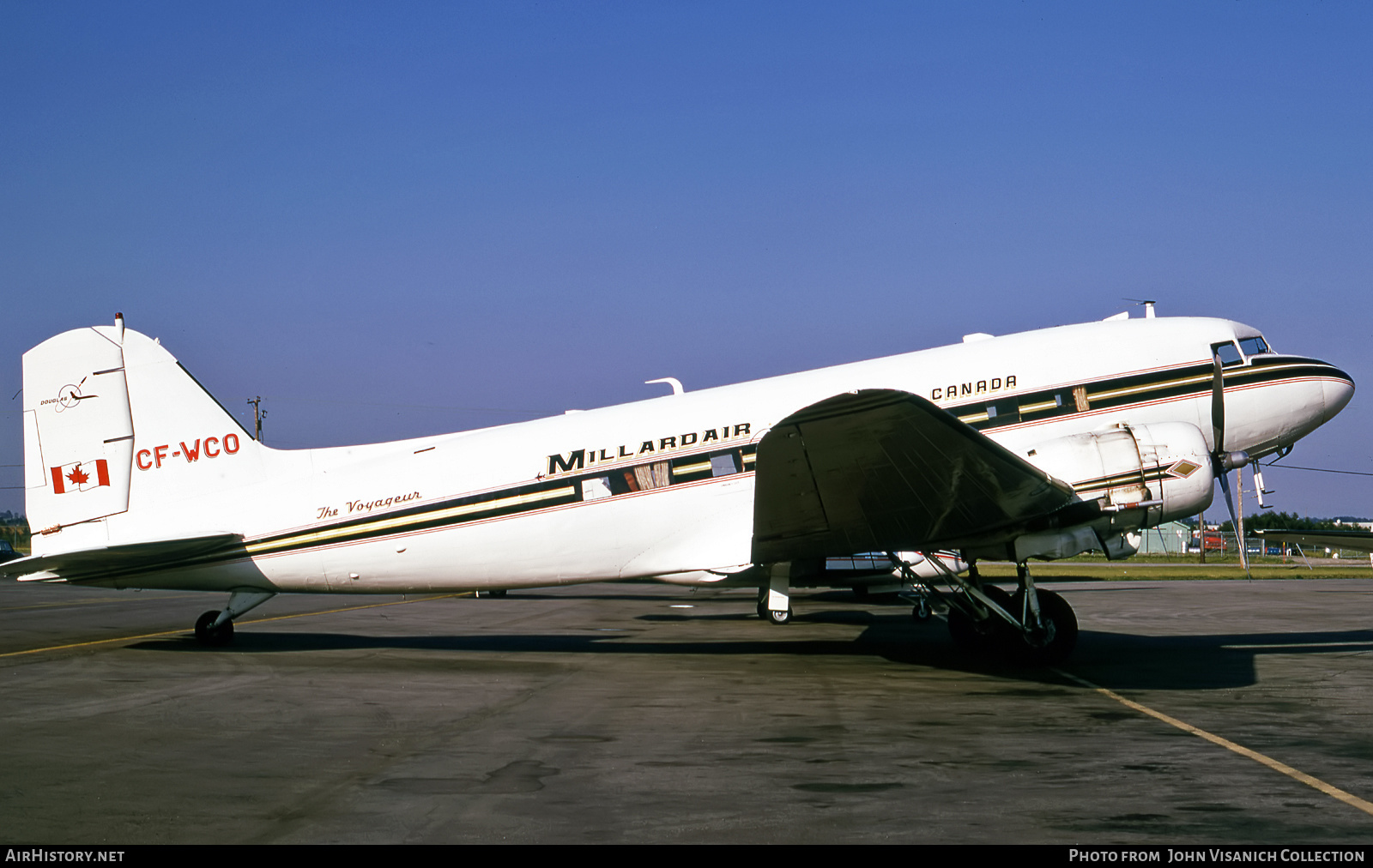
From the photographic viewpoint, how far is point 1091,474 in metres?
11.5

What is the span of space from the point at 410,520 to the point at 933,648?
7430 mm

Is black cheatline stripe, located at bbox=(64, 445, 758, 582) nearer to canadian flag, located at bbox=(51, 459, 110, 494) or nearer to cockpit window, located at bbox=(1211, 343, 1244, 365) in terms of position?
canadian flag, located at bbox=(51, 459, 110, 494)

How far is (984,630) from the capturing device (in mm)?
13102

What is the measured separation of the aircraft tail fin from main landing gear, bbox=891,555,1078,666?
9355mm

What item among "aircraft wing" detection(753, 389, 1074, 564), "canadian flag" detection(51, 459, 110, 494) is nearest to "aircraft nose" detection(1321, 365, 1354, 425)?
"aircraft wing" detection(753, 389, 1074, 564)

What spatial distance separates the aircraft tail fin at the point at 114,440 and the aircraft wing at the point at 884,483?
7509 mm

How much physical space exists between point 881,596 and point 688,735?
1688 centimetres

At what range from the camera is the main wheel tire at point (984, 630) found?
12.5 metres

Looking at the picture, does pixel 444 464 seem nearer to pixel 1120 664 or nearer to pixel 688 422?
pixel 688 422

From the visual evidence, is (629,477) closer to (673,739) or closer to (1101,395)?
(673,739)

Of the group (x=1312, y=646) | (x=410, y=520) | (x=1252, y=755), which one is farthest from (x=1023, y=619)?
(x=410, y=520)

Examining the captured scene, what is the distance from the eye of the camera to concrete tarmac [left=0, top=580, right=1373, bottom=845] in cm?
526

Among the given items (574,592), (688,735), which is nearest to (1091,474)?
(688,735)

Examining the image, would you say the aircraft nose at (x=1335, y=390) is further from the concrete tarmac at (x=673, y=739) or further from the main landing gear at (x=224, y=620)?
the main landing gear at (x=224, y=620)
